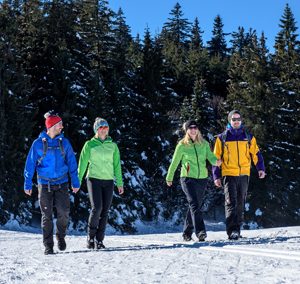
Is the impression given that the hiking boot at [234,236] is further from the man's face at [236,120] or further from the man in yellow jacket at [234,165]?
the man's face at [236,120]

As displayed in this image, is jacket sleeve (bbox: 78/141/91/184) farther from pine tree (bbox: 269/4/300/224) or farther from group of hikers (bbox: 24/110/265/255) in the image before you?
pine tree (bbox: 269/4/300/224)

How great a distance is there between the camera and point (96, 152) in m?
7.59

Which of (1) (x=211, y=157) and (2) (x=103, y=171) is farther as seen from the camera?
(1) (x=211, y=157)

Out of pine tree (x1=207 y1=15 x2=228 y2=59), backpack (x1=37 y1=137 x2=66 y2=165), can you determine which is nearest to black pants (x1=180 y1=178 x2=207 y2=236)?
backpack (x1=37 y1=137 x2=66 y2=165)

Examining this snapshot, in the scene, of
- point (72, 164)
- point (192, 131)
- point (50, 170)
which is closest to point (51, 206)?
point (50, 170)

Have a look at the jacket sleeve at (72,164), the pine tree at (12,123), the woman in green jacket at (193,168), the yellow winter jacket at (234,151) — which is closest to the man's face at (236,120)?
the yellow winter jacket at (234,151)

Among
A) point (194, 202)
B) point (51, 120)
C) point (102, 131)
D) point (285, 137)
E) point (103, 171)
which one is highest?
point (285, 137)

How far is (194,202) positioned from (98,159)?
1.69 m

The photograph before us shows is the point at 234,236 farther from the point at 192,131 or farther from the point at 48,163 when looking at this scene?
the point at 48,163

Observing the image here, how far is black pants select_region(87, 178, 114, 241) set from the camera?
24.3ft

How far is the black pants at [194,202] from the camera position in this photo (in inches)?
307

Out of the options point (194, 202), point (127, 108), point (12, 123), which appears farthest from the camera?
point (127, 108)

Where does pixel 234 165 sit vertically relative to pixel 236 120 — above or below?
below

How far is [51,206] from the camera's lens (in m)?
7.09
